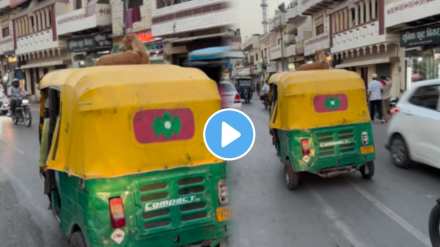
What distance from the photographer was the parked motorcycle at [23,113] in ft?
60.1

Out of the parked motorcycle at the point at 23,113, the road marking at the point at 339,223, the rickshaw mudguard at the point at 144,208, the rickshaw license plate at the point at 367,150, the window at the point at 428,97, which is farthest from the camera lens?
the parked motorcycle at the point at 23,113

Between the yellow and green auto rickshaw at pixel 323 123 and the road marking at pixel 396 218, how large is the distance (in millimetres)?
596

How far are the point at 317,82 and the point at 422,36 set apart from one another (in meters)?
20.9

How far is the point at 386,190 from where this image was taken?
7391 millimetres

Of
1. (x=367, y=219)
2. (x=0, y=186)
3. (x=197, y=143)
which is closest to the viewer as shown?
(x=197, y=143)

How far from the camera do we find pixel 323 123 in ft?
24.7

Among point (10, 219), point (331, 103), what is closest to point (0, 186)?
point (10, 219)

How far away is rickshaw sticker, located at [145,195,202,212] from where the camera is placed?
4.02 meters

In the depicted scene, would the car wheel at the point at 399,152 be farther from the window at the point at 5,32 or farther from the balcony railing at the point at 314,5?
the window at the point at 5,32

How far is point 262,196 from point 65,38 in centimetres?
3944

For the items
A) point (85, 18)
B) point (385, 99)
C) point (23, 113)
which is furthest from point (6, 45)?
point (385, 99)

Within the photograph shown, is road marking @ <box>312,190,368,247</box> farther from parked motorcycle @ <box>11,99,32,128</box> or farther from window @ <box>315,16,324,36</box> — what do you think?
window @ <box>315,16,324,36</box>

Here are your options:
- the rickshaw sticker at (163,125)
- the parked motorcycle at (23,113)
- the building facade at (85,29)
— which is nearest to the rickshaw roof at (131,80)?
the rickshaw sticker at (163,125)

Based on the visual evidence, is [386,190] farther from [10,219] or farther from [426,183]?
[10,219]
